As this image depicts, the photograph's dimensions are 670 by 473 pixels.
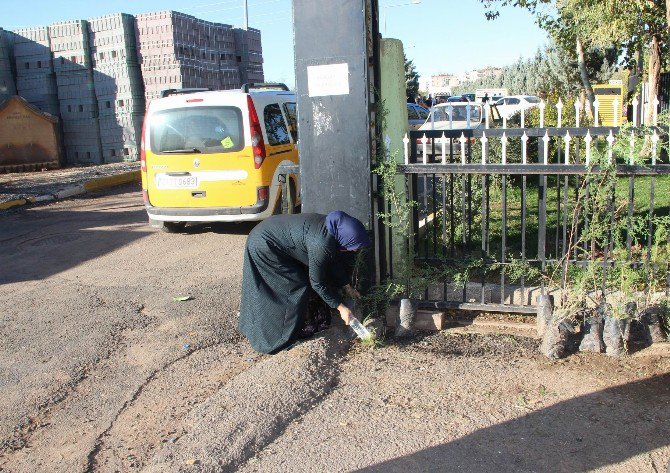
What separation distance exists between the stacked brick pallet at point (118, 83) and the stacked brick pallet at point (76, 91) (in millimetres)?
206

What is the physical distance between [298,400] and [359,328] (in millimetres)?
893

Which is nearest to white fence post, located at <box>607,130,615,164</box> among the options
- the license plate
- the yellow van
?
the yellow van

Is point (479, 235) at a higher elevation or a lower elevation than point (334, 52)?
lower

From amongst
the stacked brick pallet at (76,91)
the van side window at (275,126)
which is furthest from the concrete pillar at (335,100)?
the stacked brick pallet at (76,91)

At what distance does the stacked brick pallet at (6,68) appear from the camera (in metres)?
18.7

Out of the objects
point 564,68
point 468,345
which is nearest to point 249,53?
point 468,345

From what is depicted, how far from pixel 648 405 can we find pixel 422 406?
130 cm

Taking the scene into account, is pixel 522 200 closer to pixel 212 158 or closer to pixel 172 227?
pixel 212 158

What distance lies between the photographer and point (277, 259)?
4496 millimetres

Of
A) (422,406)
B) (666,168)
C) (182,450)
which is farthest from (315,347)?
(666,168)

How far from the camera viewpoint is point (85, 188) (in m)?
13.9

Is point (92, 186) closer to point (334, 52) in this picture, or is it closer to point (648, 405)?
point (334, 52)

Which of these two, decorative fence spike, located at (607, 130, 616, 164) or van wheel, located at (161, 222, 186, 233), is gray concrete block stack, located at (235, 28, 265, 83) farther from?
decorative fence spike, located at (607, 130, 616, 164)

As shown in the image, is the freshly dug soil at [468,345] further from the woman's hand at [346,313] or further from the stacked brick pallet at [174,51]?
the stacked brick pallet at [174,51]
